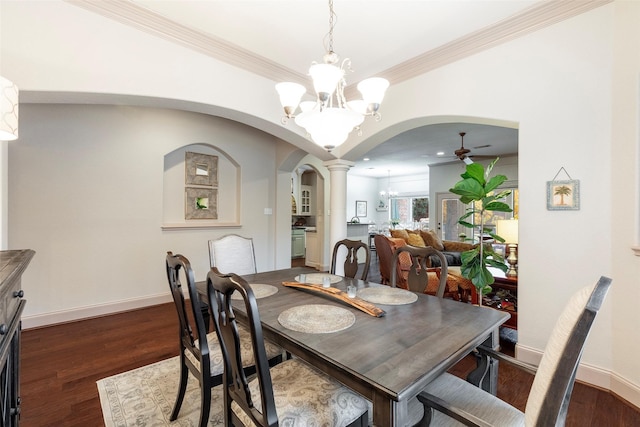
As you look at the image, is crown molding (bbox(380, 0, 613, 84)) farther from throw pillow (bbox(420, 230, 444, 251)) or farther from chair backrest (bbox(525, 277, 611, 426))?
throw pillow (bbox(420, 230, 444, 251))

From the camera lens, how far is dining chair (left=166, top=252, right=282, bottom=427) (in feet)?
4.94

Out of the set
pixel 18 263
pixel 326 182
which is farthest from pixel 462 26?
pixel 326 182

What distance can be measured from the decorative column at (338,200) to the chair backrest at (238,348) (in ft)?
9.21

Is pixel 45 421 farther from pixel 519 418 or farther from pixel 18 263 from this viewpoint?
pixel 519 418

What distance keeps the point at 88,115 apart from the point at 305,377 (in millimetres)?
3911

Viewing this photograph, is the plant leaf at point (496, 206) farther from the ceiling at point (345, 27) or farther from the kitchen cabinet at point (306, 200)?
the kitchen cabinet at point (306, 200)

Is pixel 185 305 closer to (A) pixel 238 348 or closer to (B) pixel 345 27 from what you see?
(A) pixel 238 348

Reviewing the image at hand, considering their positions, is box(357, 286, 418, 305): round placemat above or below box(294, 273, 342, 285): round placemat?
below

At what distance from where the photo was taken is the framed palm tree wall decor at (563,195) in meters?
2.15

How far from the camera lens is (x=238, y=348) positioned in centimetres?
110

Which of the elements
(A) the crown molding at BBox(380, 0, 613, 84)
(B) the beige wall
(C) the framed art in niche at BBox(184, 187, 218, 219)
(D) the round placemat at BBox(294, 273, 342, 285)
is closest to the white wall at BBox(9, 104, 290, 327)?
(C) the framed art in niche at BBox(184, 187, 218, 219)

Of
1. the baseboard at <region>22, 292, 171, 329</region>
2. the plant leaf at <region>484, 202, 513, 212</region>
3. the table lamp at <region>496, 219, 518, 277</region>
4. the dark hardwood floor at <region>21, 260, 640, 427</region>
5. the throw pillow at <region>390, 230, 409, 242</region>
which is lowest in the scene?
the dark hardwood floor at <region>21, 260, 640, 427</region>

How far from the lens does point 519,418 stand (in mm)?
1105

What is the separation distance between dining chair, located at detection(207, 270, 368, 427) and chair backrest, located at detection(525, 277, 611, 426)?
0.69 m
